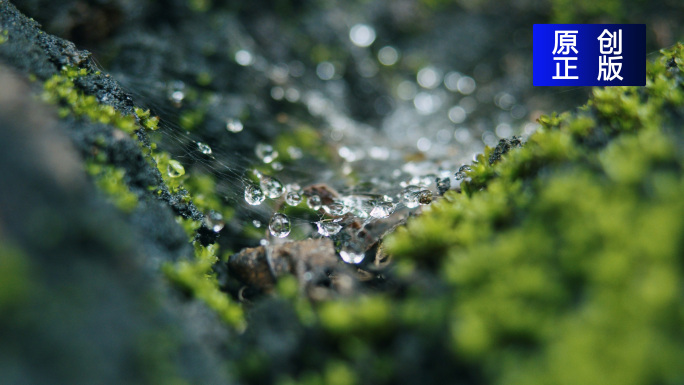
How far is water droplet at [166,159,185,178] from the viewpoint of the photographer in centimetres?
306

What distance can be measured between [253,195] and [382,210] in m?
1.04

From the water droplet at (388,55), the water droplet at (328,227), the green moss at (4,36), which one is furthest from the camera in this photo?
the water droplet at (388,55)

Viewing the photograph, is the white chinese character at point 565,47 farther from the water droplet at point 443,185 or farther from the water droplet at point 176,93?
the water droplet at point 176,93

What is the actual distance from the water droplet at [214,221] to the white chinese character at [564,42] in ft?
13.8

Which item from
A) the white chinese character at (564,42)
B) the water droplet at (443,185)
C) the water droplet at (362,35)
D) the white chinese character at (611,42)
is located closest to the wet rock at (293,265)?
the water droplet at (443,185)

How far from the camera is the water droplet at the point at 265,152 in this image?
4.15 meters

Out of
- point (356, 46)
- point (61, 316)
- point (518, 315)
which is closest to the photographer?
point (518, 315)

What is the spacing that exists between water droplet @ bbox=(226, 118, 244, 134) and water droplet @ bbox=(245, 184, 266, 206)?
3.40ft

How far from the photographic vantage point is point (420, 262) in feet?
6.96

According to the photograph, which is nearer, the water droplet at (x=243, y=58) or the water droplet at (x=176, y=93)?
the water droplet at (x=176, y=93)

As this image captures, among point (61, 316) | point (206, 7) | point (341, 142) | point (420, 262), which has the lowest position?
point (61, 316)

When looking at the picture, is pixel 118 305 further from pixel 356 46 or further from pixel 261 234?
pixel 356 46

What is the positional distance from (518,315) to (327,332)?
80 cm

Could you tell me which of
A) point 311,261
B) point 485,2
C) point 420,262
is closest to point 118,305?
point 311,261
